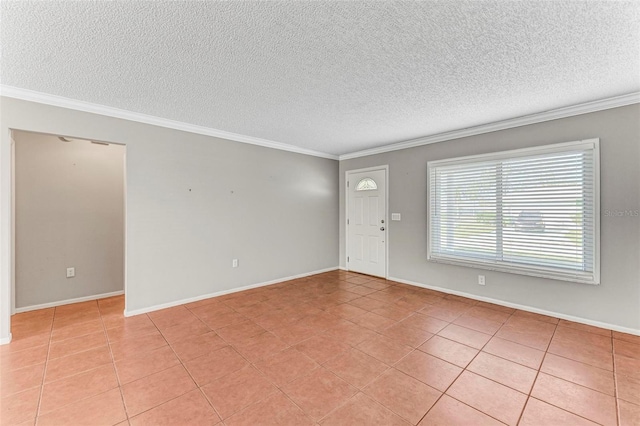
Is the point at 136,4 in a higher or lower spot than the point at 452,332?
higher

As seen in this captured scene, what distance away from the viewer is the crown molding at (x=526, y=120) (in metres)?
2.86

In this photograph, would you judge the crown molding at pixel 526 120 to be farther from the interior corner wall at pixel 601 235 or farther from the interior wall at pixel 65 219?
the interior wall at pixel 65 219

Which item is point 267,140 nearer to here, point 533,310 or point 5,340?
point 5,340

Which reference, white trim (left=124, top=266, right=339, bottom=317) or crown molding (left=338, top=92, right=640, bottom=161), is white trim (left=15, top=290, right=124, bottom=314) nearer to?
white trim (left=124, top=266, right=339, bottom=317)

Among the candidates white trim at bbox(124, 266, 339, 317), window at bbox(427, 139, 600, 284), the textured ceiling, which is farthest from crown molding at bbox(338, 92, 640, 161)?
white trim at bbox(124, 266, 339, 317)

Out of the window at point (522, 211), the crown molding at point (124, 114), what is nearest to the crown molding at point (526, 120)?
the window at point (522, 211)

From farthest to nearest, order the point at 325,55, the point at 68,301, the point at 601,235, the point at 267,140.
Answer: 1. the point at 267,140
2. the point at 68,301
3. the point at 601,235
4. the point at 325,55

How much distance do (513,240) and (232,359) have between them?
148 inches

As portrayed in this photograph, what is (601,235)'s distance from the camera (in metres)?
2.97

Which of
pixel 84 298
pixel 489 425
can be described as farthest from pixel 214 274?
pixel 489 425

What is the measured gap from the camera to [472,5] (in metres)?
1.62

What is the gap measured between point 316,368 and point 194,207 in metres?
2.84

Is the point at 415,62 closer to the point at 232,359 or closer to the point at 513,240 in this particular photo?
the point at 513,240

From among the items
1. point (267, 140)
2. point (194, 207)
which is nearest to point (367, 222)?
point (267, 140)
